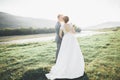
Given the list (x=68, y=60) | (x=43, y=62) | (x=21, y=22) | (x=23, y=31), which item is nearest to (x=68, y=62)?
(x=68, y=60)

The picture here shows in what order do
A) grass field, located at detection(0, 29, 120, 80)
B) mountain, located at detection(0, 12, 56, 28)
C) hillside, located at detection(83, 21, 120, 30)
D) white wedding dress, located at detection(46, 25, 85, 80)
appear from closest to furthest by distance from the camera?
white wedding dress, located at detection(46, 25, 85, 80), grass field, located at detection(0, 29, 120, 80), mountain, located at detection(0, 12, 56, 28), hillside, located at detection(83, 21, 120, 30)

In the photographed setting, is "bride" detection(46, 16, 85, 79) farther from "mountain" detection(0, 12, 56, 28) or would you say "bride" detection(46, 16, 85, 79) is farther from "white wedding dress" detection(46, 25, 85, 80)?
"mountain" detection(0, 12, 56, 28)

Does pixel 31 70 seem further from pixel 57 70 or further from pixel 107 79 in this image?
pixel 107 79

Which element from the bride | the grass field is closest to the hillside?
the grass field

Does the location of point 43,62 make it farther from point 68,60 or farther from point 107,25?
point 107,25

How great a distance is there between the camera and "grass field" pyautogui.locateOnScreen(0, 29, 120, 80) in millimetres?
5654

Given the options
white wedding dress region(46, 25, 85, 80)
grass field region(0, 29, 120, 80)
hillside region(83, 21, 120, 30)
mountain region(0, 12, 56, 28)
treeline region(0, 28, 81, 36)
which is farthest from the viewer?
hillside region(83, 21, 120, 30)

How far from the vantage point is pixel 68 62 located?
546 cm

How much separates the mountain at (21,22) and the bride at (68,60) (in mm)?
6378

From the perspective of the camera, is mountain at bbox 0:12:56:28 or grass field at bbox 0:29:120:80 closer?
grass field at bbox 0:29:120:80

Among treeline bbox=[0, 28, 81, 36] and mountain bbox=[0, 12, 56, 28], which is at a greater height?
mountain bbox=[0, 12, 56, 28]

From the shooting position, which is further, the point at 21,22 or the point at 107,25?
the point at 107,25

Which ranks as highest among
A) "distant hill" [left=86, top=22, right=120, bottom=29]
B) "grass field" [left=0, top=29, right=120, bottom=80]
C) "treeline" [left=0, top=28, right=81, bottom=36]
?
"treeline" [left=0, top=28, right=81, bottom=36]

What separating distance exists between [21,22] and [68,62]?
23.9ft
